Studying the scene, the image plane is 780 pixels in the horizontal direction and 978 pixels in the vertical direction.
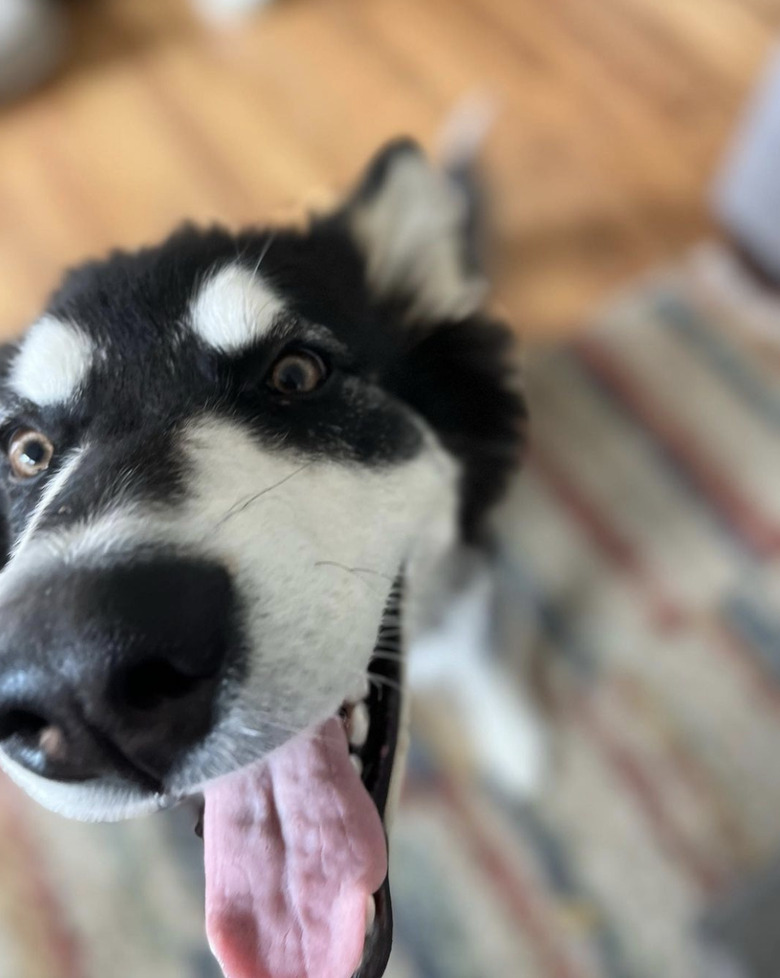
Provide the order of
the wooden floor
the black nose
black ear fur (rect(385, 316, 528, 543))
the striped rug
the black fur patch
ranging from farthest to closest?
1. the wooden floor
2. the striped rug
3. black ear fur (rect(385, 316, 528, 543))
4. the black fur patch
5. the black nose

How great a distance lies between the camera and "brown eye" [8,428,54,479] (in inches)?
38.1

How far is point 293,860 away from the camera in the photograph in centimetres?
87

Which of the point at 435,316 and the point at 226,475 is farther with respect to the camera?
the point at 435,316

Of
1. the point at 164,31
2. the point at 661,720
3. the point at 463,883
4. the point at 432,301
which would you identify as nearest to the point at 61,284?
the point at 432,301

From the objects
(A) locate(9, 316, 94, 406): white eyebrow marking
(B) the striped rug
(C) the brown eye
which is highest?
(A) locate(9, 316, 94, 406): white eyebrow marking

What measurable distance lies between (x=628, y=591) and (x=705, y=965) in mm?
782

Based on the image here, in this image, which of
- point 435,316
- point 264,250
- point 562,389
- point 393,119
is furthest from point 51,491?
point 393,119

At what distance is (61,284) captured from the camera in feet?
3.61

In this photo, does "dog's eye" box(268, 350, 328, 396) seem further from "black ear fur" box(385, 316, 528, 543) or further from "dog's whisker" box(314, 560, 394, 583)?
"dog's whisker" box(314, 560, 394, 583)

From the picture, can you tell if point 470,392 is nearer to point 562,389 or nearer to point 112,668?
point 112,668

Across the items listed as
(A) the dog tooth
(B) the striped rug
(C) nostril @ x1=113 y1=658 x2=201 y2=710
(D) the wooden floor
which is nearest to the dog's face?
(C) nostril @ x1=113 y1=658 x2=201 y2=710

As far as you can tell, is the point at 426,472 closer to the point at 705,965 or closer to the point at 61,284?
the point at 61,284

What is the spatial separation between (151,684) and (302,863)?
12.9 inches

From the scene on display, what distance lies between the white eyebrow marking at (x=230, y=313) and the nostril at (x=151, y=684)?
404 millimetres
